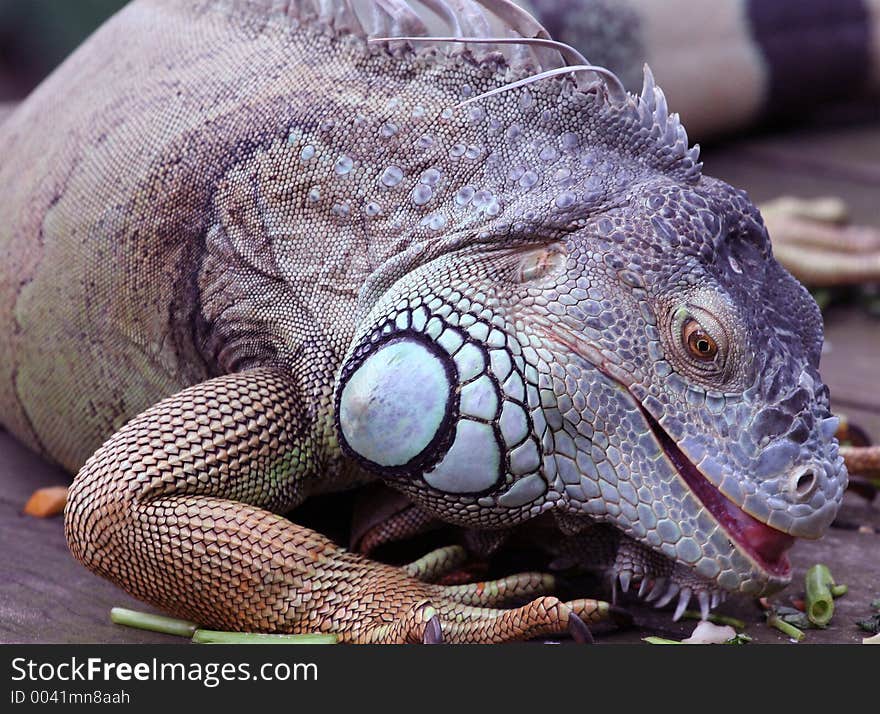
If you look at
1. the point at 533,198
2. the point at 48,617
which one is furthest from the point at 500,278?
the point at 48,617

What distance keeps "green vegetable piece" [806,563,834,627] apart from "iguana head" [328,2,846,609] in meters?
0.35

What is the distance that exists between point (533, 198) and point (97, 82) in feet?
5.15

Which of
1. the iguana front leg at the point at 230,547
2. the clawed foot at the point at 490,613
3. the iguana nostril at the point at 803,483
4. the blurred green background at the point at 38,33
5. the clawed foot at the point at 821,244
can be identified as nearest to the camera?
the iguana nostril at the point at 803,483

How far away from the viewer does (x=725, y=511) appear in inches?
111

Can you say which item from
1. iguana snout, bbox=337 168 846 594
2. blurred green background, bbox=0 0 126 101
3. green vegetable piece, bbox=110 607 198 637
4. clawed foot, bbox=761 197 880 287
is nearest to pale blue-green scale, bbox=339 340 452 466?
iguana snout, bbox=337 168 846 594

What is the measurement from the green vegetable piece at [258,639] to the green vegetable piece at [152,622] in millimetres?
95

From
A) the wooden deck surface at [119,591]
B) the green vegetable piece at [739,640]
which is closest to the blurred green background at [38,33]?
the wooden deck surface at [119,591]

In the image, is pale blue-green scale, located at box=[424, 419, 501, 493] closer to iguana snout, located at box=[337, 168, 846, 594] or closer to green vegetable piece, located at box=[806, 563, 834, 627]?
iguana snout, located at box=[337, 168, 846, 594]

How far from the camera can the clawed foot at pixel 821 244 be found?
17.6ft

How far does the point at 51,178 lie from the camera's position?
3758 mm

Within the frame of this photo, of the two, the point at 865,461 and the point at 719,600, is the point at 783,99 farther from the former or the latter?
the point at 719,600

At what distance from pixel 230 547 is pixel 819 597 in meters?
1.53

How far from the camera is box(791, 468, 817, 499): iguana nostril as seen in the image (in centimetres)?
273

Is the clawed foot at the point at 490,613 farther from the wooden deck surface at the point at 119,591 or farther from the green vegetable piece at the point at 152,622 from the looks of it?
the green vegetable piece at the point at 152,622
